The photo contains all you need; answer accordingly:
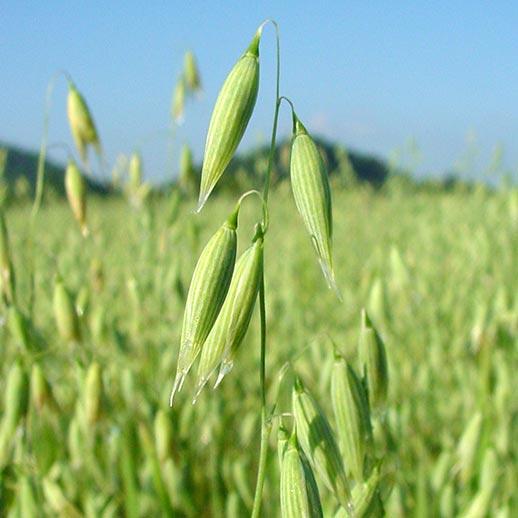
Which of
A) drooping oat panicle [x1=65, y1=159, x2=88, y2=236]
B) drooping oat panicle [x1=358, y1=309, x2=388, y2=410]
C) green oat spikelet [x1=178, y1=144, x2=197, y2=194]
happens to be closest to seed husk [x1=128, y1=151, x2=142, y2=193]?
green oat spikelet [x1=178, y1=144, x2=197, y2=194]

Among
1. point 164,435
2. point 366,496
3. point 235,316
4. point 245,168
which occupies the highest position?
point 245,168

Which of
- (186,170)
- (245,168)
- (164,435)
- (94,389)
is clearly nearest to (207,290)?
(94,389)

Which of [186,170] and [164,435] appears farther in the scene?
[186,170]

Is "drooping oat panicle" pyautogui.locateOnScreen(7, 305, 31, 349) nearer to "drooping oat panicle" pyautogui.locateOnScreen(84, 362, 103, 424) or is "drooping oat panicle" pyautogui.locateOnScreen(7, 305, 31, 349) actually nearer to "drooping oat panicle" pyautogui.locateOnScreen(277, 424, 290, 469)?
"drooping oat panicle" pyautogui.locateOnScreen(84, 362, 103, 424)

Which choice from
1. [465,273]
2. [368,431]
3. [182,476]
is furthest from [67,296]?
[465,273]

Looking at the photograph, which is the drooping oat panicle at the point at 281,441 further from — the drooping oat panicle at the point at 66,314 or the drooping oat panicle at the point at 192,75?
the drooping oat panicle at the point at 192,75

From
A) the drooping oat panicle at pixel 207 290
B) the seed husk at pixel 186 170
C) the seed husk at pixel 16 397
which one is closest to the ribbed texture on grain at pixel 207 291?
the drooping oat panicle at pixel 207 290

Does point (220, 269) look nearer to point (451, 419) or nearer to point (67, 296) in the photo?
point (67, 296)

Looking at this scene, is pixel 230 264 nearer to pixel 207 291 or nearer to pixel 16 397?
pixel 207 291
